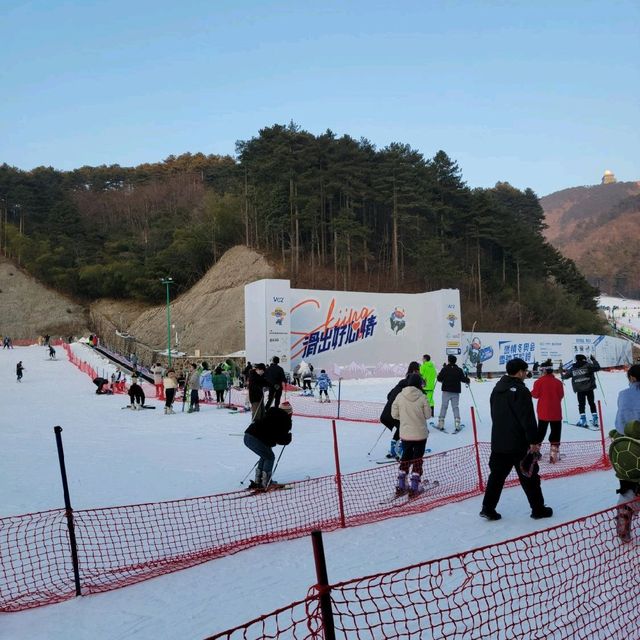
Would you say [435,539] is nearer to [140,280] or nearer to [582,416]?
[582,416]

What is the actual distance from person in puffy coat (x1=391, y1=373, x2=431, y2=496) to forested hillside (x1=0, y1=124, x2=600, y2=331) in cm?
4328

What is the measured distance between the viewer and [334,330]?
32594 mm

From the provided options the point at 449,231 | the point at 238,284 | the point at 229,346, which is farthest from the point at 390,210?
the point at 229,346

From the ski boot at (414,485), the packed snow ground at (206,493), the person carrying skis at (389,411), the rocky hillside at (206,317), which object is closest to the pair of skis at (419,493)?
the ski boot at (414,485)

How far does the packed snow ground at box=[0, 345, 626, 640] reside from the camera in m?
4.26

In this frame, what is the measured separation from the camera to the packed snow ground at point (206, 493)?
4262 mm

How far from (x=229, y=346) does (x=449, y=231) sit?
27918 mm

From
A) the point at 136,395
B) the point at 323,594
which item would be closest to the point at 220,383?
the point at 136,395

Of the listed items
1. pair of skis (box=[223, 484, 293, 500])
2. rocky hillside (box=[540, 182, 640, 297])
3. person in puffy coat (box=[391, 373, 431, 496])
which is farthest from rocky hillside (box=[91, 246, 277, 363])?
rocky hillside (box=[540, 182, 640, 297])

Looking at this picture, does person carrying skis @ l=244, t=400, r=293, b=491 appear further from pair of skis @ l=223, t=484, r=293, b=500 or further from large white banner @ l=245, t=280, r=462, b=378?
large white banner @ l=245, t=280, r=462, b=378

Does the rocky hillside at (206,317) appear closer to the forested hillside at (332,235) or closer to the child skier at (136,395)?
the forested hillside at (332,235)

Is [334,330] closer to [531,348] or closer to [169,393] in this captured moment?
[531,348]

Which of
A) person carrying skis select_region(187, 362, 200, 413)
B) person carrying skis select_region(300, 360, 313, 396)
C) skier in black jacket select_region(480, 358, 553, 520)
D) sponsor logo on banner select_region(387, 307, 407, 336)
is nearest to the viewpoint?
skier in black jacket select_region(480, 358, 553, 520)

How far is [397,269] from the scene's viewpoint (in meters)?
54.6
